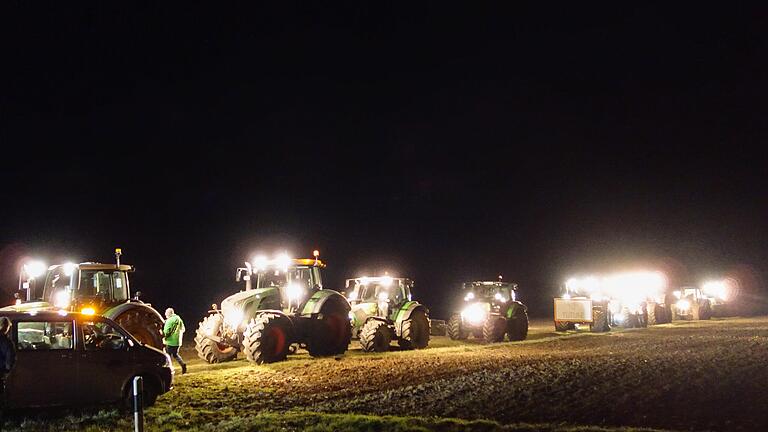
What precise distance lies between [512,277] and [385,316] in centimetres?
6658

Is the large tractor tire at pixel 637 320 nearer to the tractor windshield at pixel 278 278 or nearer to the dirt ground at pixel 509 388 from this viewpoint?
the dirt ground at pixel 509 388

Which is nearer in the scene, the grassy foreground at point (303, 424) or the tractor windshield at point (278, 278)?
the grassy foreground at point (303, 424)

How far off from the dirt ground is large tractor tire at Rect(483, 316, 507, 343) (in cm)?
491

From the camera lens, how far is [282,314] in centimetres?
1783

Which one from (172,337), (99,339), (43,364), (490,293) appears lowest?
(172,337)

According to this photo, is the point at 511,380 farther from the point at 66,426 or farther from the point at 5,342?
the point at 5,342

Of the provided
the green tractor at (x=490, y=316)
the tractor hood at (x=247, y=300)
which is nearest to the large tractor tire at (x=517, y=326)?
the green tractor at (x=490, y=316)

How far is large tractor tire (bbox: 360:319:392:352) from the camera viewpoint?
20281 millimetres

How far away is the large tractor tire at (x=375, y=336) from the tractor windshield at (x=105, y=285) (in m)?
6.73

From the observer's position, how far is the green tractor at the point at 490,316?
24.4 meters

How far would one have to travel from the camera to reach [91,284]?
1661 cm

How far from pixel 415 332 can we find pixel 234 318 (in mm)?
5854

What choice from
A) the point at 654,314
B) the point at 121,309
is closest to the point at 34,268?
the point at 121,309

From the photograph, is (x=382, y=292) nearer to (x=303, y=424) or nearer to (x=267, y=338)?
(x=267, y=338)
